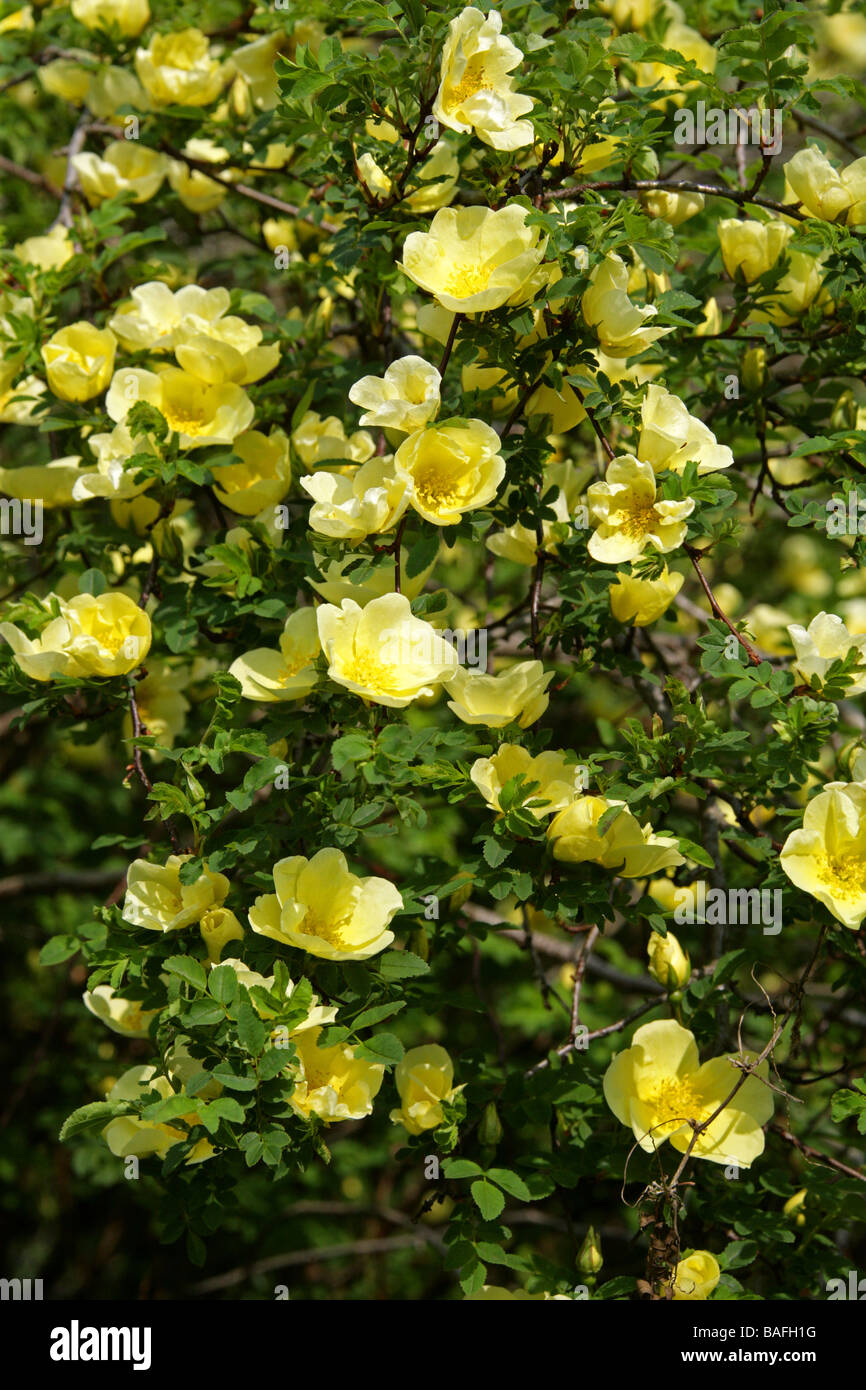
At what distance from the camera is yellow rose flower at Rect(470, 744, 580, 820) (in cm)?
171

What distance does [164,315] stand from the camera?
2154mm

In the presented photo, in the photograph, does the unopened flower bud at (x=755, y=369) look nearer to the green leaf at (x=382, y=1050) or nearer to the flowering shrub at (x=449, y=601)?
the flowering shrub at (x=449, y=601)

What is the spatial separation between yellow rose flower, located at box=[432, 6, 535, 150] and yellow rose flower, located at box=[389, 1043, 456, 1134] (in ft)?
4.18

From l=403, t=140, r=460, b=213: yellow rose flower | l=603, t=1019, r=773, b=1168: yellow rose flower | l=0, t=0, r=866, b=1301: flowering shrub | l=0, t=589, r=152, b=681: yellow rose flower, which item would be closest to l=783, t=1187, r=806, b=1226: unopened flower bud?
l=0, t=0, r=866, b=1301: flowering shrub

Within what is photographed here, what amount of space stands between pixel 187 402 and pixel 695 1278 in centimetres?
149

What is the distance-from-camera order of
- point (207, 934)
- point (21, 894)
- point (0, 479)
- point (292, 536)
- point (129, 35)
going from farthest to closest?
1. point (21, 894)
2. point (129, 35)
3. point (0, 479)
4. point (292, 536)
5. point (207, 934)

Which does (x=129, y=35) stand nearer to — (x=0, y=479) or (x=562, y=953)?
(x=0, y=479)

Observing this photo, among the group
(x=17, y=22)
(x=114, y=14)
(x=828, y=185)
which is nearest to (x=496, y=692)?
(x=828, y=185)

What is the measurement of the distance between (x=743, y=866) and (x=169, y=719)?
1.30 m

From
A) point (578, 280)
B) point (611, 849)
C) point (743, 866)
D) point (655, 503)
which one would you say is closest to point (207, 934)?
point (611, 849)

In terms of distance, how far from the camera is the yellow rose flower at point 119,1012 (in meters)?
1.89

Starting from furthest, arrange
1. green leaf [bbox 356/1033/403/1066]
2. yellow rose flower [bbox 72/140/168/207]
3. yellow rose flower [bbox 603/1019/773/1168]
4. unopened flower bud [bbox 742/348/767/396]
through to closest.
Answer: yellow rose flower [bbox 72/140/168/207] < unopened flower bud [bbox 742/348/767/396] < yellow rose flower [bbox 603/1019/773/1168] < green leaf [bbox 356/1033/403/1066]

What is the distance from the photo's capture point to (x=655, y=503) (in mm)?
Answer: 1748

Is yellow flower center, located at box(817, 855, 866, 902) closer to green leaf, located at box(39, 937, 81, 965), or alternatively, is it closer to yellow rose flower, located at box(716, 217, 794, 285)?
yellow rose flower, located at box(716, 217, 794, 285)
